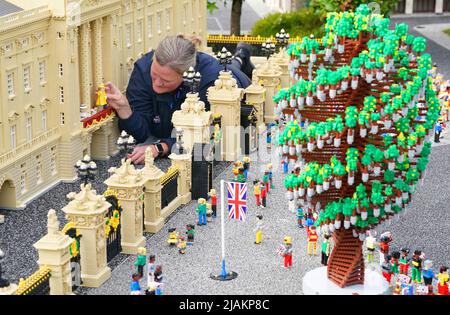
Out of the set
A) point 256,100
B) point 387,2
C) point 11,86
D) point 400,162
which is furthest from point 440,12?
point 400,162

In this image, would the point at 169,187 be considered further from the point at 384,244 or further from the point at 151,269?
the point at 384,244

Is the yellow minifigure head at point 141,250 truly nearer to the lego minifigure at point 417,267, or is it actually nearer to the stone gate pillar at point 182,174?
the stone gate pillar at point 182,174

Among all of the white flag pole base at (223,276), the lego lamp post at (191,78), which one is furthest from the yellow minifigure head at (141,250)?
the lego lamp post at (191,78)

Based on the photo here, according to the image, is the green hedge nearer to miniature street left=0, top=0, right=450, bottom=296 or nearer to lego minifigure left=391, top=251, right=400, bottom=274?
miniature street left=0, top=0, right=450, bottom=296

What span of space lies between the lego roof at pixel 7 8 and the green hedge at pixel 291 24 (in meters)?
37.5

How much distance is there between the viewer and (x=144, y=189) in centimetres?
4375

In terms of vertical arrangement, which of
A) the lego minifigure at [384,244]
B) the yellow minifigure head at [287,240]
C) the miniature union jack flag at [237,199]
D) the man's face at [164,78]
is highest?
the man's face at [164,78]

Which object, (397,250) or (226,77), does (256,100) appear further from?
(397,250)

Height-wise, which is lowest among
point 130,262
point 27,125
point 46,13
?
point 130,262

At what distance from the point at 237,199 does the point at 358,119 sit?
7400 millimetres

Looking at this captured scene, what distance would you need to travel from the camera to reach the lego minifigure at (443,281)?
125 feet

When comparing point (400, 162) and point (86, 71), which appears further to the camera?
point (86, 71)

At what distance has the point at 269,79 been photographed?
61812 mm

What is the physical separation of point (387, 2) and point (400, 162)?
159ft
